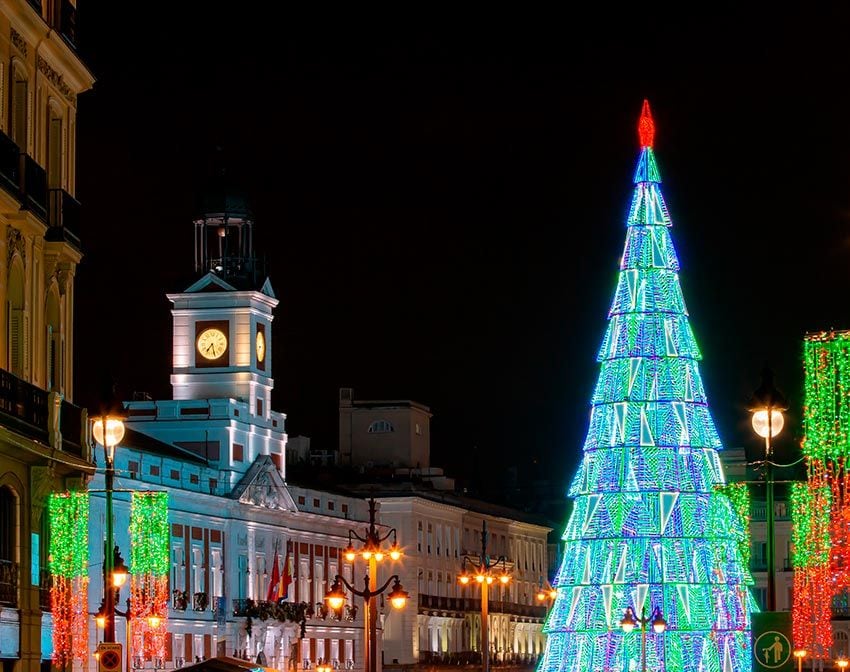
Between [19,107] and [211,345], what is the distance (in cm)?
6907

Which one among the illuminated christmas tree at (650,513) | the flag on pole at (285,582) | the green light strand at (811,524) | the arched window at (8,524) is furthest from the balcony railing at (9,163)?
the flag on pole at (285,582)

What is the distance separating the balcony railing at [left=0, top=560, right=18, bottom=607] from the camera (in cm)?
3741

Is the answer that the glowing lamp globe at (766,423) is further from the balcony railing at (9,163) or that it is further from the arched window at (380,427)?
the arched window at (380,427)

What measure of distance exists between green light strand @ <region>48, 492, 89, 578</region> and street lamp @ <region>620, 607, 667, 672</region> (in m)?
29.1

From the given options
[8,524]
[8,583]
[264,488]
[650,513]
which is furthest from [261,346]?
[8,583]

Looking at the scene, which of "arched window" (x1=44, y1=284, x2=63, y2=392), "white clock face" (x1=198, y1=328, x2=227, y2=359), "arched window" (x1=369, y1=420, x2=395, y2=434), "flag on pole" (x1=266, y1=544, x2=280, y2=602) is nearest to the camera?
"arched window" (x1=44, y1=284, x2=63, y2=392)

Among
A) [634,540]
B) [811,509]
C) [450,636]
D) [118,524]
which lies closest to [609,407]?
[634,540]

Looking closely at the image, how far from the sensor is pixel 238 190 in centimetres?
10519

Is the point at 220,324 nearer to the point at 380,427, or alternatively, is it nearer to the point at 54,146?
the point at 380,427

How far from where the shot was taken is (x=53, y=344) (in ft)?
139

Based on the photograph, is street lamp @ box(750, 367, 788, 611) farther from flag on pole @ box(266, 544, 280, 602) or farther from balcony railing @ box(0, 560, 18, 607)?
flag on pole @ box(266, 544, 280, 602)

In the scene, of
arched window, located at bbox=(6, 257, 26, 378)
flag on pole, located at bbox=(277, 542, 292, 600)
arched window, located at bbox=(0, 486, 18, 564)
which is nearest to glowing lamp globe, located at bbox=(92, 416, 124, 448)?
arched window, located at bbox=(0, 486, 18, 564)

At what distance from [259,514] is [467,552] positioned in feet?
122

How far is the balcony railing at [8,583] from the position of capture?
3741 cm
